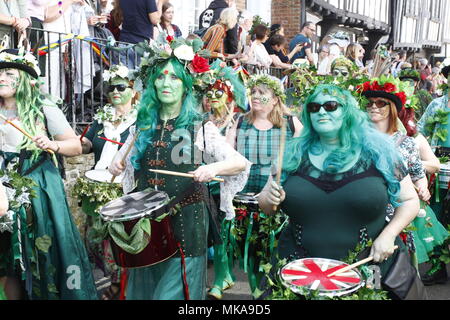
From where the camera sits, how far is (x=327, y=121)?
3.59 m

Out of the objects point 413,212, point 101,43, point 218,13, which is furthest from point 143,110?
point 218,13

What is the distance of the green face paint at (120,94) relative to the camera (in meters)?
6.35

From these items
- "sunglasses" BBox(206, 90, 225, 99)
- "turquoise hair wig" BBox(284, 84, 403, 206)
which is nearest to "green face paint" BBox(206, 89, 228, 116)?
"sunglasses" BBox(206, 90, 225, 99)

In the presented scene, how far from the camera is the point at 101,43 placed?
27.4ft

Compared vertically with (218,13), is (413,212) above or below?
below

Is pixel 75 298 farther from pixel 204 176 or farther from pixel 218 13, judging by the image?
pixel 218 13

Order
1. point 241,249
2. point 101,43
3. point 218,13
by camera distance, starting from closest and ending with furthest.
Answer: point 241,249 < point 101,43 < point 218,13

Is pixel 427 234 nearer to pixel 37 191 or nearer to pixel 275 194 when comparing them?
pixel 275 194

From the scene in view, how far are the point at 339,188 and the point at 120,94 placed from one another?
337cm

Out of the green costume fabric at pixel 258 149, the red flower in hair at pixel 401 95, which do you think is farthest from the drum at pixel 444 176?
the red flower in hair at pixel 401 95

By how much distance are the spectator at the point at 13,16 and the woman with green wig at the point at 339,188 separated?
3897mm

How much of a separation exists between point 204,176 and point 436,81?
16.9 meters

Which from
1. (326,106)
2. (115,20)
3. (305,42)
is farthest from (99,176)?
(305,42)
